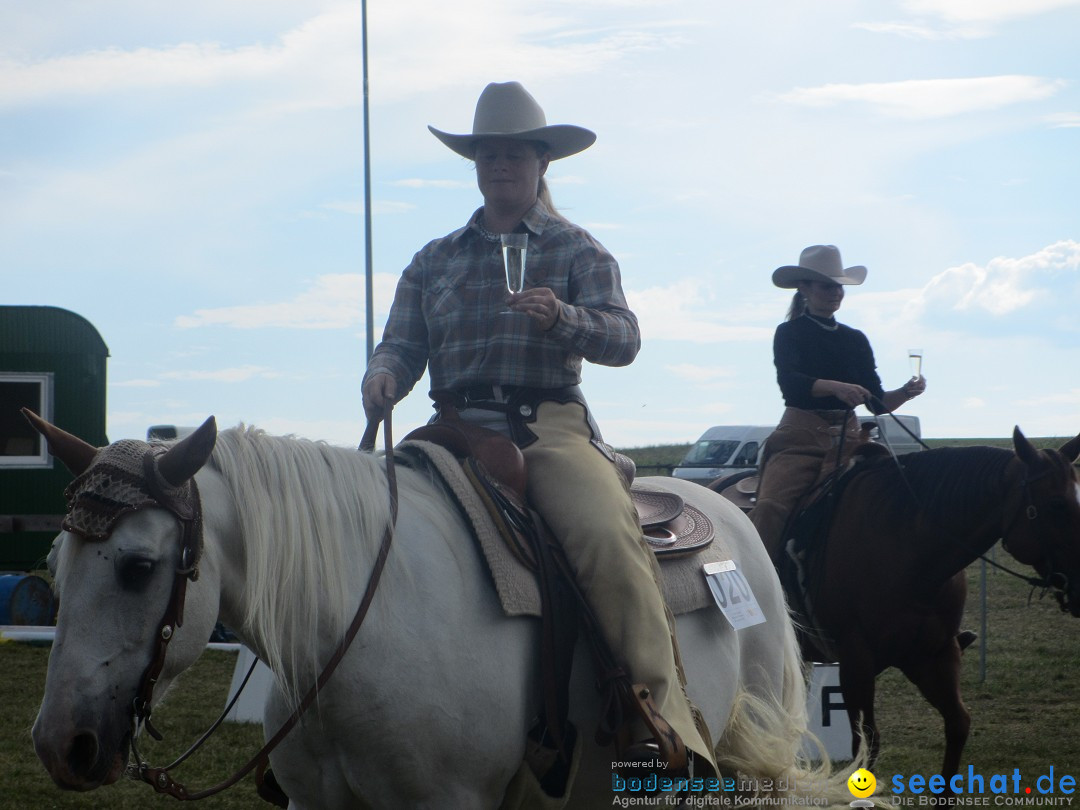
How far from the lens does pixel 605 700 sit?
277 centimetres

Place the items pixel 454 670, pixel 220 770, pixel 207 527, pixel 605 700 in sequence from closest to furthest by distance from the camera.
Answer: pixel 207 527 → pixel 454 670 → pixel 605 700 → pixel 220 770

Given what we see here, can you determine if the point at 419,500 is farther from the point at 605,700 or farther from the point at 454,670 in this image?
the point at 605,700

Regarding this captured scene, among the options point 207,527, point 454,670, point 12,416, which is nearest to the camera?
point 207,527

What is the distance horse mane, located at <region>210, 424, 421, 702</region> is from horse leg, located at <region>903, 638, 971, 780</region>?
376cm

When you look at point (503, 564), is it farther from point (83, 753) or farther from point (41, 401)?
point (41, 401)

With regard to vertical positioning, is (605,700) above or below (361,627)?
below

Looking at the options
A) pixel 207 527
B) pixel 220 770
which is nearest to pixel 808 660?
pixel 220 770

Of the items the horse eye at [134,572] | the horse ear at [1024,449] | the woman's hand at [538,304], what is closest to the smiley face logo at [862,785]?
the horse ear at [1024,449]

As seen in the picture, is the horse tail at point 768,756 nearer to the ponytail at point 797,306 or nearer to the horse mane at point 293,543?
the horse mane at point 293,543

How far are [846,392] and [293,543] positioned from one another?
4.05m

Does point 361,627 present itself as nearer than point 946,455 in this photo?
Yes

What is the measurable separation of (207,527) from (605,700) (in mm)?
1067

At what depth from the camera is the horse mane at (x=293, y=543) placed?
2.43 meters

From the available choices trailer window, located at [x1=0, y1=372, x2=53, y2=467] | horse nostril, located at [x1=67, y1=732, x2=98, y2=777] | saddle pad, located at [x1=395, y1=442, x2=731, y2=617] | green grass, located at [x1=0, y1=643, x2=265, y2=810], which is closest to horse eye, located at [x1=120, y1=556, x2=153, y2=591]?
horse nostril, located at [x1=67, y1=732, x2=98, y2=777]
